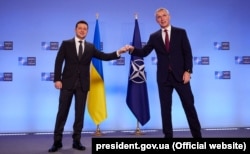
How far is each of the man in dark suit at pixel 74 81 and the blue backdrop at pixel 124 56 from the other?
5.12ft

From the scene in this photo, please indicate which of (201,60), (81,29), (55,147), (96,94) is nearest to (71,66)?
(81,29)

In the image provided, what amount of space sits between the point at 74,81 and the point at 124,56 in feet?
6.09

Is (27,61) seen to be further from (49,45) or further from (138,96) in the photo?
(138,96)

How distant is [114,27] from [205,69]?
1.87 m

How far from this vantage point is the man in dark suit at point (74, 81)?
12.2 ft

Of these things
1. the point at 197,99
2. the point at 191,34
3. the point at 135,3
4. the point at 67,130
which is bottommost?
the point at 67,130

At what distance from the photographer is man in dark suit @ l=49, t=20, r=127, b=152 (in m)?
3.72

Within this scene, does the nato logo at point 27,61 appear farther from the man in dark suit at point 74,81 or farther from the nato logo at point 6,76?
the man in dark suit at point 74,81

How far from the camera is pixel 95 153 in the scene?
1.78 meters

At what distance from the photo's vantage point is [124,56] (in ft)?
17.8

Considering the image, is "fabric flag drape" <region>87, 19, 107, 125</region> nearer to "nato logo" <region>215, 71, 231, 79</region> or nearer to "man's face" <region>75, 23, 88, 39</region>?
"man's face" <region>75, 23, 88, 39</region>

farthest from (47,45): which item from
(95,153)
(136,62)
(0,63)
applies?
(95,153)

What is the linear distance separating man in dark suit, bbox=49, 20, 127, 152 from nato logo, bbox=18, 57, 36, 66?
1.64 m

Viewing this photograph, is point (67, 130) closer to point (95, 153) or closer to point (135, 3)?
point (135, 3)
